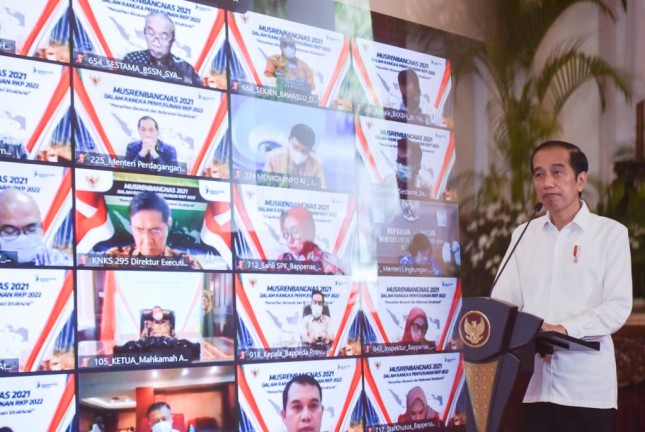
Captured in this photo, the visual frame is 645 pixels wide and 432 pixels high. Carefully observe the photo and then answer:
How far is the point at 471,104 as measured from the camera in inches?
192

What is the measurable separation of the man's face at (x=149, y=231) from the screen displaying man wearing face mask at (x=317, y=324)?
2.83 ft

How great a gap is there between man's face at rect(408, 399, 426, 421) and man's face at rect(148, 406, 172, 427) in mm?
1493

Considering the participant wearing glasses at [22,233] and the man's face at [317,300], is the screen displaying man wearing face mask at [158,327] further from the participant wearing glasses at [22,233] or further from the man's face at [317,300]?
the man's face at [317,300]

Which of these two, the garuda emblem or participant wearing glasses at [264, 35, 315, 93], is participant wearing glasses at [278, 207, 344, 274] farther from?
the garuda emblem

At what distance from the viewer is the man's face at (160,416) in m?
3.29

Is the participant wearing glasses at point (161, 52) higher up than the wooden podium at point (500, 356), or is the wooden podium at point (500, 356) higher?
the participant wearing glasses at point (161, 52)

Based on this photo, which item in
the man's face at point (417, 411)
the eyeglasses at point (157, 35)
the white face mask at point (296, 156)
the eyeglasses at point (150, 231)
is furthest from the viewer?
the man's face at point (417, 411)

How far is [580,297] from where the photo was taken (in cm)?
335

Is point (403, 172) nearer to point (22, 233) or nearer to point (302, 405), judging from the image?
point (302, 405)

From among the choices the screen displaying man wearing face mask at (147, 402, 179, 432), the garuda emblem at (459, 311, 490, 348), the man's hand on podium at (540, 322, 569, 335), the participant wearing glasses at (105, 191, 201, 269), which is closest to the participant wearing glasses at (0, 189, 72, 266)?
the participant wearing glasses at (105, 191, 201, 269)

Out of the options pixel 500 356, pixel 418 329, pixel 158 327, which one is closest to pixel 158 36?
pixel 158 327

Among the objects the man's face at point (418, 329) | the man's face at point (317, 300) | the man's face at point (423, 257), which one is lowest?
the man's face at point (418, 329)

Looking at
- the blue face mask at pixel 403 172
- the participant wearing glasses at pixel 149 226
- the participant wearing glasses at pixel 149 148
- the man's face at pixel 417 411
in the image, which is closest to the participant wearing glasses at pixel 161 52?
the participant wearing glasses at pixel 149 148

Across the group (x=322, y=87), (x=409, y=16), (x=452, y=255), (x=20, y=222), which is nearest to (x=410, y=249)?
(x=452, y=255)
